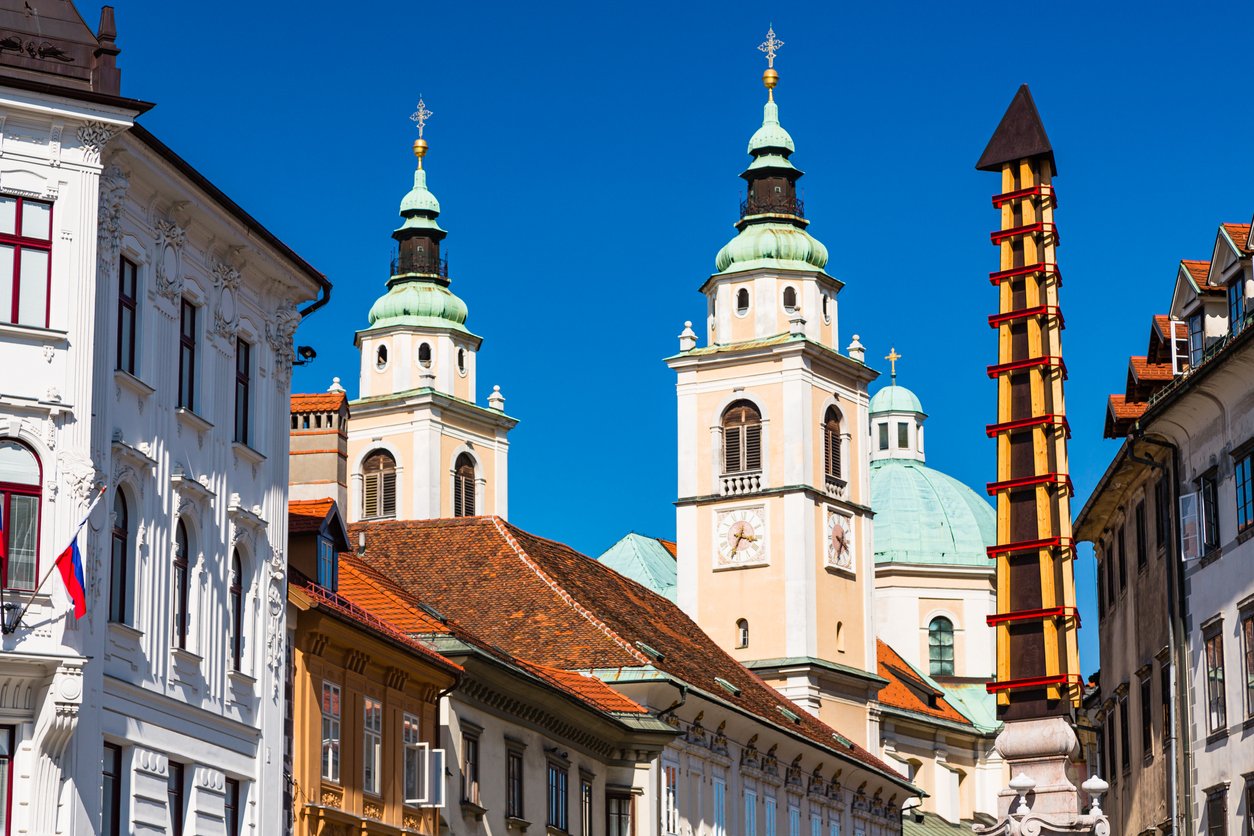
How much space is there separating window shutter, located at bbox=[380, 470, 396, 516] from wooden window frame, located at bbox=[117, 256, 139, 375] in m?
102

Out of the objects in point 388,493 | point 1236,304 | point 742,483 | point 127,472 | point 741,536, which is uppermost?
point 388,493

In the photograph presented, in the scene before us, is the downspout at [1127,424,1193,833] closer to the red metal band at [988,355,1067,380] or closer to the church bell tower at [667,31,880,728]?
the red metal band at [988,355,1067,380]

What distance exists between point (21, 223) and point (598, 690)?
27.2m

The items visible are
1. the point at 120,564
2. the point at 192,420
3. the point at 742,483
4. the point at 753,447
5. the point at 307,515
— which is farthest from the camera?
the point at 753,447

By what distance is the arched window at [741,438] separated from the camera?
118438 millimetres

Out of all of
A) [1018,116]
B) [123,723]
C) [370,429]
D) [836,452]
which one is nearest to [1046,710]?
[1018,116]

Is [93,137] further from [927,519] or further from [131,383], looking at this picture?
[927,519]

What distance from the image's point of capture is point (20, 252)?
31.0 meters

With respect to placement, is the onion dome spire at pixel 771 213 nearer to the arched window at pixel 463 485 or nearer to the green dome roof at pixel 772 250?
the green dome roof at pixel 772 250

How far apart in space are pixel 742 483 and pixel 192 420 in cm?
8470

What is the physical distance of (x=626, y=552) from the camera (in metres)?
140

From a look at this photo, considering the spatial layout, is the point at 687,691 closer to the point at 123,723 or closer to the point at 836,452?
the point at 123,723

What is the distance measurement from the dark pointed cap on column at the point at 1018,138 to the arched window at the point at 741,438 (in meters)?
61.7

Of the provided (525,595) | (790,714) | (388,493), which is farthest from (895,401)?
(525,595)
